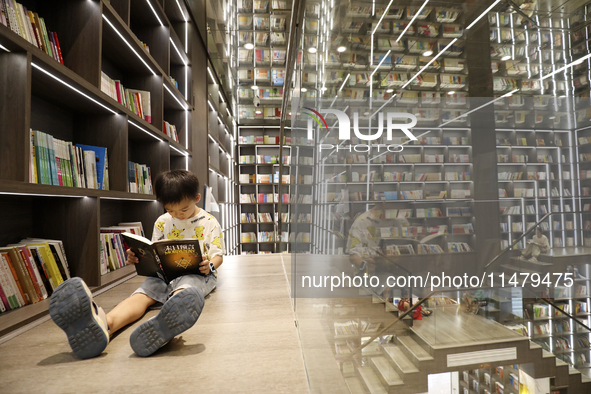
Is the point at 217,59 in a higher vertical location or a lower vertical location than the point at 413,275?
higher

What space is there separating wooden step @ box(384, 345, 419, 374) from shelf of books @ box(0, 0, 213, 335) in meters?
1.41

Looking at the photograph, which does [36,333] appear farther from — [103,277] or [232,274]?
[232,274]

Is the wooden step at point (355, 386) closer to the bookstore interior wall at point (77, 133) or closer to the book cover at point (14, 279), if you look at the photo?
the bookstore interior wall at point (77, 133)

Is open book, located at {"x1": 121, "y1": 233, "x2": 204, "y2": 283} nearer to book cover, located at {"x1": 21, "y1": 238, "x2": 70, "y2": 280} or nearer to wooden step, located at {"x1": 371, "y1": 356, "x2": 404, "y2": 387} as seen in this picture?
book cover, located at {"x1": 21, "y1": 238, "x2": 70, "y2": 280}

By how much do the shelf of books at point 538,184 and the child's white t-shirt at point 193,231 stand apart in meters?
1.73

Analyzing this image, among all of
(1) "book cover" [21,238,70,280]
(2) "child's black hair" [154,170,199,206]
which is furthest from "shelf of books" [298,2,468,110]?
(1) "book cover" [21,238,70,280]

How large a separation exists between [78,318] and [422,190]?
3.66 ft

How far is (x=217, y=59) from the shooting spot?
14.8 ft

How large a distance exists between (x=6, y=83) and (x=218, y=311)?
126 cm

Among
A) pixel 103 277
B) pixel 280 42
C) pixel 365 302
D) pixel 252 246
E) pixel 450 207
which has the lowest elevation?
pixel 252 246

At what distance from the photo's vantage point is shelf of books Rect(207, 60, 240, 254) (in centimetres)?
457

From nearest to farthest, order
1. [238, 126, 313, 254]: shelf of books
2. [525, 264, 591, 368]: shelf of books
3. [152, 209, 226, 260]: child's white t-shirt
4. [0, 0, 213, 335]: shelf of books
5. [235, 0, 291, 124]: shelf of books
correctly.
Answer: [525, 264, 591, 368]: shelf of books < [0, 0, 213, 335]: shelf of books < [152, 209, 226, 260]: child's white t-shirt < [235, 0, 291, 124]: shelf of books < [238, 126, 313, 254]: shelf of books

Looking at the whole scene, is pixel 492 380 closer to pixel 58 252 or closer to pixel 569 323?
pixel 569 323

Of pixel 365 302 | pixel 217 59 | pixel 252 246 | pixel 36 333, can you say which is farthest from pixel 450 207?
pixel 252 246
